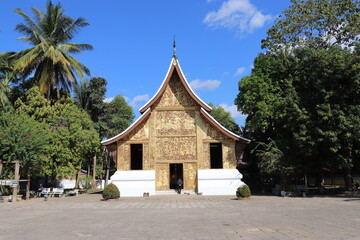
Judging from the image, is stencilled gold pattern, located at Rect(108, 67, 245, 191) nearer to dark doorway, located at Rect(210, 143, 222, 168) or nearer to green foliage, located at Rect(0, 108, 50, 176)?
dark doorway, located at Rect(210, 143, 222, 168)

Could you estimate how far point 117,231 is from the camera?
25.6 ft

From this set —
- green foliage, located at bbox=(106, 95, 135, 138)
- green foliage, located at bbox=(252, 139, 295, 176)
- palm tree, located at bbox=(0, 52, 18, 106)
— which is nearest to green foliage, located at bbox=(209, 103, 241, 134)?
green foliage, located at bbox=(106, 95, 135, 138)

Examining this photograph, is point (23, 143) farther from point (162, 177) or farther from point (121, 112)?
point (121, 112)

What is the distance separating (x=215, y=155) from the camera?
2219 cm

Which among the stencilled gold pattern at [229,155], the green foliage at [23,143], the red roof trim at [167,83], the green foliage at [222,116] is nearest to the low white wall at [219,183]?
the stencilled gold pattern at [229,155]

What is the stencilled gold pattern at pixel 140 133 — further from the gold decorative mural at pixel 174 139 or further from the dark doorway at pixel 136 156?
the dark doorway at pixel 136 156

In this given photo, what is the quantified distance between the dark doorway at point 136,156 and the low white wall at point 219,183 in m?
4.54

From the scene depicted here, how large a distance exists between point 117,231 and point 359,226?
6.29 metres

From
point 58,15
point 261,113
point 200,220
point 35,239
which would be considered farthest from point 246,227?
point 58,15

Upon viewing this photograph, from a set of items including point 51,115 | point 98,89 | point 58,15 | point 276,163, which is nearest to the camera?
point 276,163

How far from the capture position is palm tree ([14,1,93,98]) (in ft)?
85.9

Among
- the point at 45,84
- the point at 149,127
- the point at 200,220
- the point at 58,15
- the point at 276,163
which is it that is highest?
the point at 58,15

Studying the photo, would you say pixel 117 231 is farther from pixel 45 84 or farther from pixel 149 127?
pixel 45 84

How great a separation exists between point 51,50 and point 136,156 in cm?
1193
